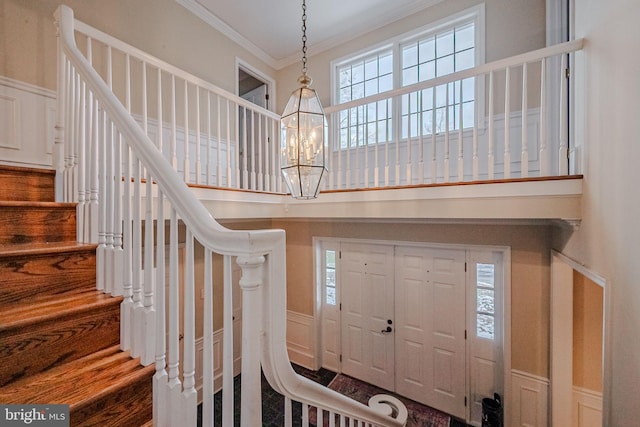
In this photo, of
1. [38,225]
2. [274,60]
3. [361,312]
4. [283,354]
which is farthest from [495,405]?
[274,60]

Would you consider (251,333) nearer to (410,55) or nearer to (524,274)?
(524,274)

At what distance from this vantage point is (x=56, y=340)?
0.97 metres

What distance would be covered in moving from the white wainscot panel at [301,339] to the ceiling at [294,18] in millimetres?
4175

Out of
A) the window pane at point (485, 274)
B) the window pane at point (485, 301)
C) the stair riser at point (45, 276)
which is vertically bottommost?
the window pane at point (485, 301)

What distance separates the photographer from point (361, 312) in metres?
3.73

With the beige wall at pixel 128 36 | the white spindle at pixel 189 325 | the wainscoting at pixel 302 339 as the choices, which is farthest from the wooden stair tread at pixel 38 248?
the wainscoting at pixel 302 339

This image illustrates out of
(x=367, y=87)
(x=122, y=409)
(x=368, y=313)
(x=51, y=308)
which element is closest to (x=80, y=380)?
(x=122, y=409)

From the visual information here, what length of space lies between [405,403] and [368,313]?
1.12m

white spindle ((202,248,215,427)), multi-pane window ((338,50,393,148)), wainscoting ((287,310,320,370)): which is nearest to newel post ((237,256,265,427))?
white spindle ((202,248,215,427))

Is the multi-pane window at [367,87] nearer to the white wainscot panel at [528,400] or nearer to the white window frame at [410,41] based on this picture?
the white window frame at [410,41]

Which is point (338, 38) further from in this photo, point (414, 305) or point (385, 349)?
point (385, 349)

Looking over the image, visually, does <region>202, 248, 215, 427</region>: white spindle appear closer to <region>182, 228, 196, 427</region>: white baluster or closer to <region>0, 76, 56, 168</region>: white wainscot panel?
<region>182, 228, 196, 427</region>: white baluster

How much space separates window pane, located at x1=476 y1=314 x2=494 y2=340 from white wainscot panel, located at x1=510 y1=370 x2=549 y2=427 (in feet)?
1.26

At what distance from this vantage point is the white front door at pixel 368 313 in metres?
3.53
